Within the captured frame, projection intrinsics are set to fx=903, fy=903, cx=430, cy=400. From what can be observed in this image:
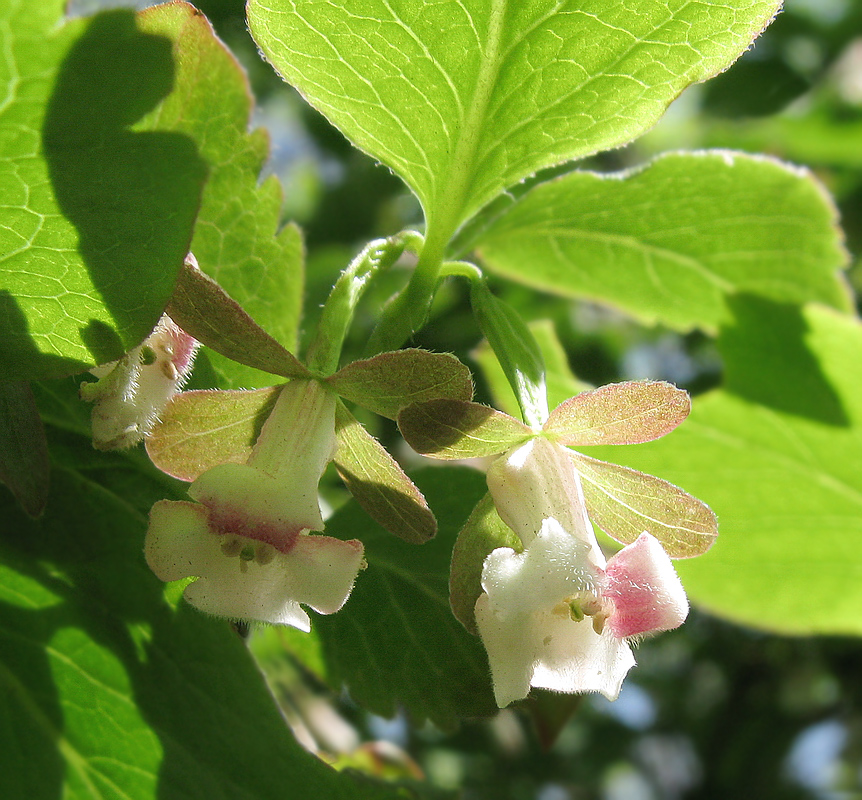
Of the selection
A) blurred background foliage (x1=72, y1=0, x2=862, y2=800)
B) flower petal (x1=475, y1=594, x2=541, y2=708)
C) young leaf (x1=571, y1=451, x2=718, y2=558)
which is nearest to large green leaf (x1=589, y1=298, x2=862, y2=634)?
blurred background foliage (x1=72, y1=0, x2=862, y2=800)

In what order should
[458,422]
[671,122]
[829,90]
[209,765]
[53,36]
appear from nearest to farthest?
[53,36] < [458,422] < [209,765] < [829,90] < [671,122]

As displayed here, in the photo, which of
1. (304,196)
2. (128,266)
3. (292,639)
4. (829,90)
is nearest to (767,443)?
(292,639)

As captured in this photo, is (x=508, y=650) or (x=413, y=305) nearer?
(x=508, y=650)

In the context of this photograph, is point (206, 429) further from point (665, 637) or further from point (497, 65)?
point (665, 637)

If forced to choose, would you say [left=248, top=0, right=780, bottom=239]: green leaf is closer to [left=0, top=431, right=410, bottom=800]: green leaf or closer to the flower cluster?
the flower cluster

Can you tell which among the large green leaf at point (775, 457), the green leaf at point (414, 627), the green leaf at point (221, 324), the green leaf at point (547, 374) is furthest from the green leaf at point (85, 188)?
the large green leaf at point (775, 457)

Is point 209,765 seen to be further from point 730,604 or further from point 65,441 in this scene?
point 730,604

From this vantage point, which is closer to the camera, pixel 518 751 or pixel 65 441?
pixel 65 441

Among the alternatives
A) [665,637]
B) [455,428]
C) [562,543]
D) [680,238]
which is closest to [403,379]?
[455,428]
